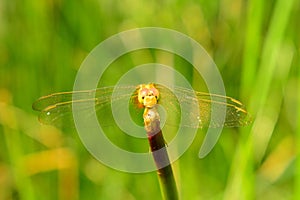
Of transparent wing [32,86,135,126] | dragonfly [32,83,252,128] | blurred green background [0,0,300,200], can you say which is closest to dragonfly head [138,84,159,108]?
dragonfly [32,83,252,128]

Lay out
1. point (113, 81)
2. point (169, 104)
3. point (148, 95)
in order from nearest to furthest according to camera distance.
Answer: point (148, 95)
point (169, 104)
point (113, 81)

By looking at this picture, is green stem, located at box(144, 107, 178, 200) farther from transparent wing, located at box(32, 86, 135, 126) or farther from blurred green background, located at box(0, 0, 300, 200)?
blurred green background, located at box(0, 0, 300, 200)

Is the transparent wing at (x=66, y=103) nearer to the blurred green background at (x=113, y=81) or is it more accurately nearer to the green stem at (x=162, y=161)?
the green stem at (x=162, y=161)

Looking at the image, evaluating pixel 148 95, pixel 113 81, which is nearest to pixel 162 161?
pixel 148 95

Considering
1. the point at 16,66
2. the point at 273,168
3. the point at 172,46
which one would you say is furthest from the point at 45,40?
the point at 273,168

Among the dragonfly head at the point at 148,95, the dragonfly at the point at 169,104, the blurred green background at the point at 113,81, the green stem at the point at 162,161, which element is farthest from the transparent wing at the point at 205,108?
the blurred green background at the point at 113,81

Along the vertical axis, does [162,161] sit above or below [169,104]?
below

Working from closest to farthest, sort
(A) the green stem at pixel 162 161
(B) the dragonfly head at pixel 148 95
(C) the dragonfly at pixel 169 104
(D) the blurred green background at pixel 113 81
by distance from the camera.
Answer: (A) the green stem at pixel 162 161, (B) the dragonfly head at pixel 148 95, (C) the dragonfly at pixel 169 104, (D) the blurred green background at pixel 113 81

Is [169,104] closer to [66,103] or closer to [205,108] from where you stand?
[205,108]
